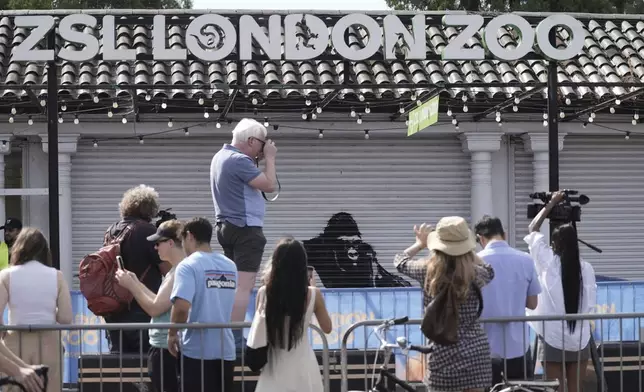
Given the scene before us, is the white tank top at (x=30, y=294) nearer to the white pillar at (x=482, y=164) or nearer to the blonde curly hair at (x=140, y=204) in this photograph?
the blonde curly hair at (x=140, y=204)

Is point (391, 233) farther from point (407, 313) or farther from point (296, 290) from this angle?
point (296, 290)

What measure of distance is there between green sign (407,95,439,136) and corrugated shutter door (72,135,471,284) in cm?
345

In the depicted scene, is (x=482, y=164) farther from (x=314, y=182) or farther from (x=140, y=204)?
(x=140, y=204)

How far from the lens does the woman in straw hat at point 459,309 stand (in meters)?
6.50

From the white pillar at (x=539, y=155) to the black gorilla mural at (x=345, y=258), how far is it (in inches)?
104

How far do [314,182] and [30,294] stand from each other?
9166 millimetres

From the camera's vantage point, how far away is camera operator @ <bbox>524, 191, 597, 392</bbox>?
8.30m

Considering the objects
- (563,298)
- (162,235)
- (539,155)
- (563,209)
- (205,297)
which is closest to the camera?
(205,297)

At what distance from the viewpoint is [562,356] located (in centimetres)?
821

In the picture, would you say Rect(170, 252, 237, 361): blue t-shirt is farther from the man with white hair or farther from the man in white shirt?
the man in white shirt

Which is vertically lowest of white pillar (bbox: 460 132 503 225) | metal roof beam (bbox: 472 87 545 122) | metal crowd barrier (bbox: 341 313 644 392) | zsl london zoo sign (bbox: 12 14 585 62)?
metal crowd barrier (bbox: 341 313 644 392)

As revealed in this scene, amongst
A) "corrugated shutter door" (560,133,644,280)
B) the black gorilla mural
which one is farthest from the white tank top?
"corrugated shutter door" (560,133,644,280)

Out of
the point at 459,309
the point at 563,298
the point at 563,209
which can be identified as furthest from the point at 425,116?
the point at 459,309

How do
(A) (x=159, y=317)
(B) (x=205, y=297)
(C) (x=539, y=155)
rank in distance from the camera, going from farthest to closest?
1. (C) (x=539, y=155)
2. (A) (x=159, y=317)
3. (B) (x=205, y=297)
